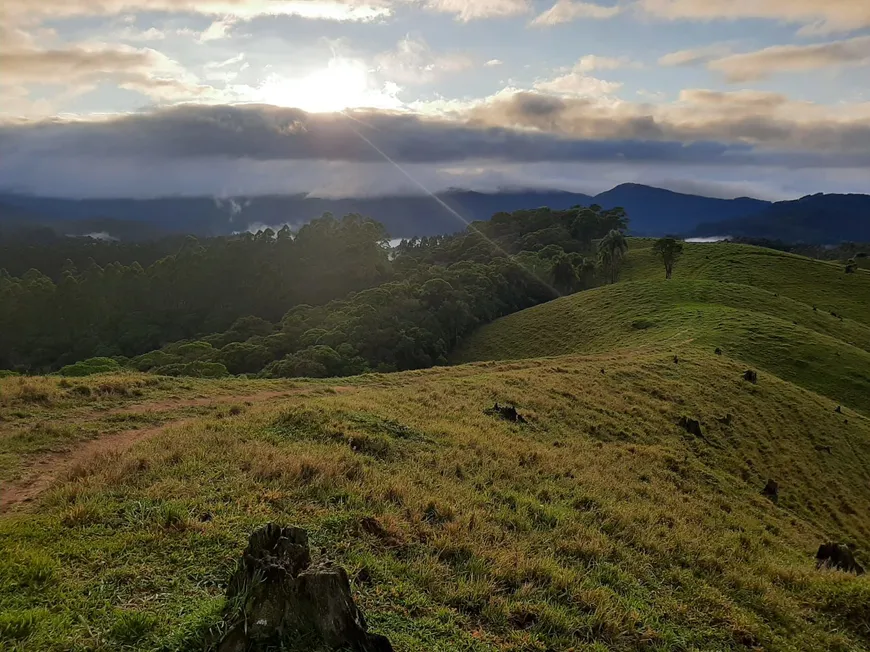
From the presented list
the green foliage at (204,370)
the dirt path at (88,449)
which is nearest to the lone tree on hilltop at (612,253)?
the green foliage at (204,370)

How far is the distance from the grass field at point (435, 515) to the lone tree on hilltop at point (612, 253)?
72.1 m

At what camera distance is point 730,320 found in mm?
52031

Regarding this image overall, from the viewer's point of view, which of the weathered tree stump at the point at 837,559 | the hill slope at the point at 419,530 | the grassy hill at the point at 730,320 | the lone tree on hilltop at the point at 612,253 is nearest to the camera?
the hill slope at the point at 419,530

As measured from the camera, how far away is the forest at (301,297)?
75.6 m

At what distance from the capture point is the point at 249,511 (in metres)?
8.89

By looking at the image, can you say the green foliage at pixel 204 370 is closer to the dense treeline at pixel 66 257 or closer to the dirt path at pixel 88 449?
the dirt path at pixel 88 449

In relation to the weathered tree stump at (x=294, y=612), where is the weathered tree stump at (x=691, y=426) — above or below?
below

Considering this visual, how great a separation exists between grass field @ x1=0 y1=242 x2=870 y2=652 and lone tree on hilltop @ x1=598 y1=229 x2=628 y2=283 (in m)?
72.1

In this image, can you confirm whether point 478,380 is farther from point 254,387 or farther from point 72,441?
point 72,441

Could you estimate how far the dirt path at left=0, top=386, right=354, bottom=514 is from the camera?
35.3 feet

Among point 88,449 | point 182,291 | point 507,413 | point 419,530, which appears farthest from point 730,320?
point 182,291

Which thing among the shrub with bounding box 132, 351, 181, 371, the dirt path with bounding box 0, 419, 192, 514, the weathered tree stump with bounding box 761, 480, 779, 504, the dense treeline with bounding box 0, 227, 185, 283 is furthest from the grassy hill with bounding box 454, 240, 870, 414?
the dense treeline with bounding box 0, 227, 185, 283

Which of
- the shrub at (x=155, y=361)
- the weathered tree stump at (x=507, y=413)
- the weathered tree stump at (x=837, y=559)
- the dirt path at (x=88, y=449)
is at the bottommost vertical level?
the shrub at (x=155, y=361)

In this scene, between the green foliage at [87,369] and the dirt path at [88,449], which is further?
the green foliage at [87,369]
